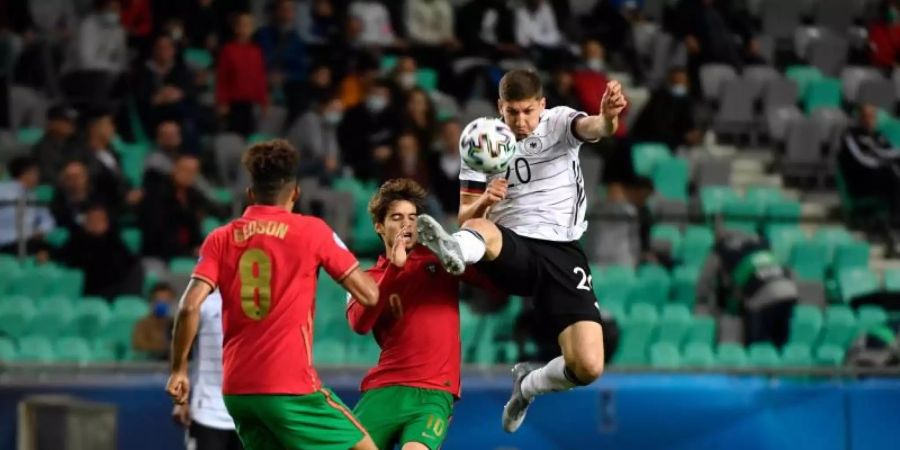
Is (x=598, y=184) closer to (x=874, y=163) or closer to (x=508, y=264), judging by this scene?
(x=874, y=163)

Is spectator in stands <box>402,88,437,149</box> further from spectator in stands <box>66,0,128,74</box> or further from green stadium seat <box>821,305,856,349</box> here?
green stadium seat <box>821,305,856,349</box>

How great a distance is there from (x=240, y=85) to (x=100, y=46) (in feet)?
4.55

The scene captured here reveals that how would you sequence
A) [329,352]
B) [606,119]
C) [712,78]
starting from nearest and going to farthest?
[606,119]
[329,352]
[712,78]

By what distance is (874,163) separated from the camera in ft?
55.2

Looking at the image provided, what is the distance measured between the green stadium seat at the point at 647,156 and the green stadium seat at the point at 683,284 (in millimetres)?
2355

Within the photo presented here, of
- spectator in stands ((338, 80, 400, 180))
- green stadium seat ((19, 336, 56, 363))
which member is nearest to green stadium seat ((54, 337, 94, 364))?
green stadium seat ((19, 336, 56, 363))

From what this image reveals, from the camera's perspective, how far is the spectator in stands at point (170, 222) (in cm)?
1323

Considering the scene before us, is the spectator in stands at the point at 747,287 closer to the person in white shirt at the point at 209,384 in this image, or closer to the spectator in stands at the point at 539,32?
the spectator in stands at the point at 539,32

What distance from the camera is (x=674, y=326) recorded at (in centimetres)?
1384

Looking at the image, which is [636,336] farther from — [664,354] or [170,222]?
[170,222]

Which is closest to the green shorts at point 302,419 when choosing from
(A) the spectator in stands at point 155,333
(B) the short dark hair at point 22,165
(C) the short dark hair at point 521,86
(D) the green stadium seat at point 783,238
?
(C) the short dark hair at point 521,86

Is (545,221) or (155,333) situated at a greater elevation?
(545,221)

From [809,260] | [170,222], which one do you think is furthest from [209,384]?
[809,260]

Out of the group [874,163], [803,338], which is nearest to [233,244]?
[803,338]
